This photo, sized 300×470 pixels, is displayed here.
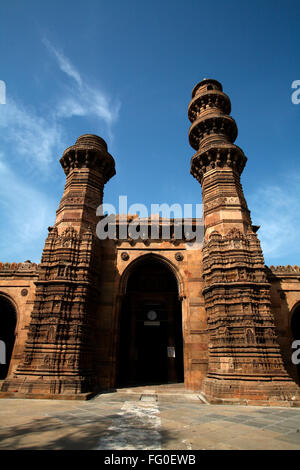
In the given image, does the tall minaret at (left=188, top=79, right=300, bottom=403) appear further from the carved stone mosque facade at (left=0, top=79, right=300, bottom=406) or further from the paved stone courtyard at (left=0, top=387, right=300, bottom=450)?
the paved stone courtyard at (left=0, top=387, right=300, bottom=450)

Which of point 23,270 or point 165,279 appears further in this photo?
point 165,279

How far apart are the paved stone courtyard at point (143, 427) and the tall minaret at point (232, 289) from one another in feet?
4.17

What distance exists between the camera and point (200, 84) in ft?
58.5

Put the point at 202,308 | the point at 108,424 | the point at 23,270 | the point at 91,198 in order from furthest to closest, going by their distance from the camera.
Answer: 1. the point at 23,270
2. the point at 91,198
3. the point at 202,308
4. the point at 108,424

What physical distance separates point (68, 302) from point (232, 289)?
7.40m

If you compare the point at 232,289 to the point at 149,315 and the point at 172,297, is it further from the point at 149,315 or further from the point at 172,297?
the point at 149,315

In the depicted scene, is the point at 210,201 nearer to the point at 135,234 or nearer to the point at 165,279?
the point at 135,234

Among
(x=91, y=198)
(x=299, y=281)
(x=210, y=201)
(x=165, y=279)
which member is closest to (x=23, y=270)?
(x=91, y=198)

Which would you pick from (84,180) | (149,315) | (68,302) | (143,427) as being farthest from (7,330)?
(143,427)

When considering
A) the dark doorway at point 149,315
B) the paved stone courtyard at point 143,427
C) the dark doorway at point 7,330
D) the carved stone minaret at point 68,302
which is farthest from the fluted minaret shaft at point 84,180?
the dark doorway at point 7,330

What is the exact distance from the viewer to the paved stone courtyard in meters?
4.37

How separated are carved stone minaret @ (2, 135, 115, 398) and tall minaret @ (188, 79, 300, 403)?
5625mm

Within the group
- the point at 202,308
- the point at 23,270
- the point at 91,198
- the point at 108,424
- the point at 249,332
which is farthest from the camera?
the point at 23,270

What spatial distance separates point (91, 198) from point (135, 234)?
326cm
